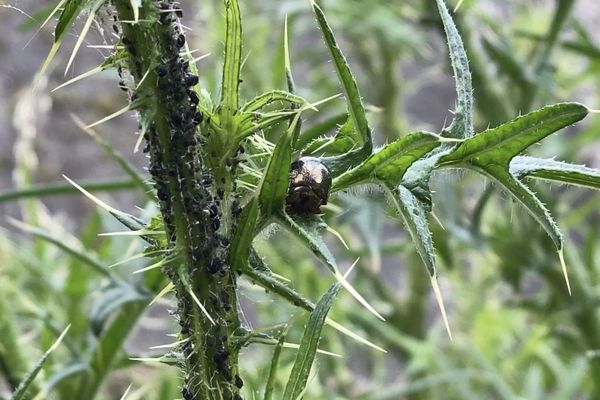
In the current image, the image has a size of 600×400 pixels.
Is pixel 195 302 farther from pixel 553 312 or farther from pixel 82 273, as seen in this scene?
pixel 553 312

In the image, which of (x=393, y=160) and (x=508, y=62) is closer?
(x=393, y=160)

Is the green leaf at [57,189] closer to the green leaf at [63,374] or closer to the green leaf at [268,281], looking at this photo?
the green leaf at [63,374]

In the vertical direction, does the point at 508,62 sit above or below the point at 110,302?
above

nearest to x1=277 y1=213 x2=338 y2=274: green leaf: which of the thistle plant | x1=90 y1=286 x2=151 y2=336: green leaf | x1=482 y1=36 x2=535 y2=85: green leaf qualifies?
the thistle plant

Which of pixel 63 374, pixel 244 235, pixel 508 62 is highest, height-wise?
pixel 508 62

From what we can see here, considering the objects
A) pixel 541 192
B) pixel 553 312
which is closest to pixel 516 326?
pixel 553 312

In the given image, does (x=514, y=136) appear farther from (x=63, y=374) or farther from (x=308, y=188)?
(x=63, y=374)

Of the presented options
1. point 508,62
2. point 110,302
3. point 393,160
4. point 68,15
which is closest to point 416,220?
point 393,160

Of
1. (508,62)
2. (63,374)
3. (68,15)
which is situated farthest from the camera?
(508,62)
